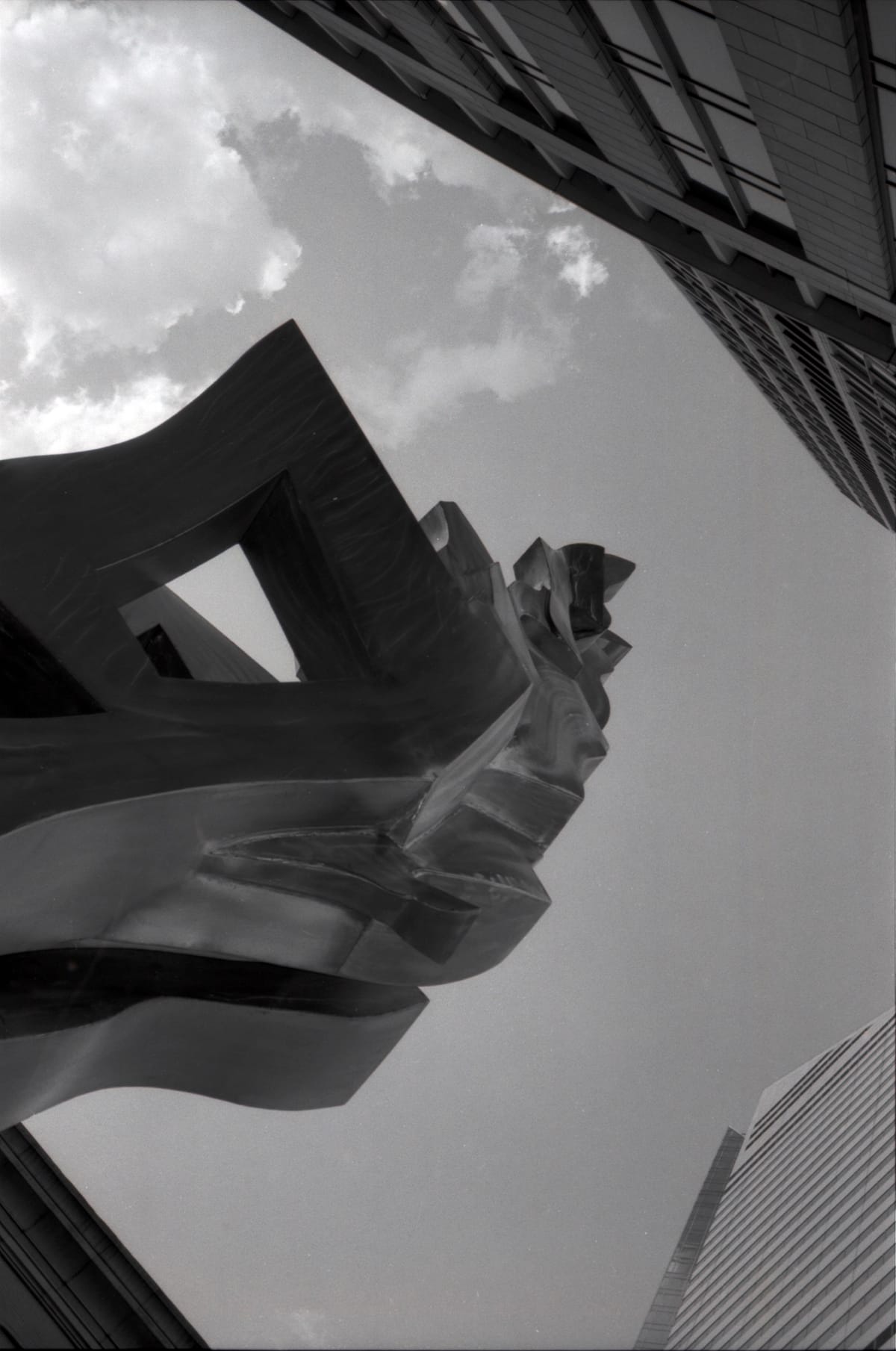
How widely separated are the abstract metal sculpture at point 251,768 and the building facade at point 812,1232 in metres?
27.0

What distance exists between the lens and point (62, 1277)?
33.9ft

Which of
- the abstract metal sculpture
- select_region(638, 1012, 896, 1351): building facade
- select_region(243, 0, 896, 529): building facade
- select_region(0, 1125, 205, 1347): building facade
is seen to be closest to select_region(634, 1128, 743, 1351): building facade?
select_region(638, 1012, 896, 1351): building facade

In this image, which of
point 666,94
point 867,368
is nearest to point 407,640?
point 666,94

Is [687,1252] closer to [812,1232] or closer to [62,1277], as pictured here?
[812,1232]

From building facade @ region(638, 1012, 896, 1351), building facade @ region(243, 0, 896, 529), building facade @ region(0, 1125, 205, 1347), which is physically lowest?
building facade @ region(638, 1012, 896, 1351)

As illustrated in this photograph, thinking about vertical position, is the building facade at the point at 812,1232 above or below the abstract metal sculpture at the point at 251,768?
below

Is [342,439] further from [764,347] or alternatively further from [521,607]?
[764,347]

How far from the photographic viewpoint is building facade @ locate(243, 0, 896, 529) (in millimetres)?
12336

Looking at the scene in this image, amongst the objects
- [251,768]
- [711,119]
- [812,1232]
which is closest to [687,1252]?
[812,1232]

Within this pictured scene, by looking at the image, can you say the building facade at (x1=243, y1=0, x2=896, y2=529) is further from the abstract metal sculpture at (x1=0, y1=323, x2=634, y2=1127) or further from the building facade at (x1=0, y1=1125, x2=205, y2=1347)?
the building facade at (x1=0, y1=1125, x2=205, y2=1347)

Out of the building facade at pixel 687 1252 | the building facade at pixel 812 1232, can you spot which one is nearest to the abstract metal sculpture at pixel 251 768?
the building facade at pixel 812 1232

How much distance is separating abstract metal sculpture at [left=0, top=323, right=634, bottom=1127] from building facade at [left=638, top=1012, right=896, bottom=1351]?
1062 inches

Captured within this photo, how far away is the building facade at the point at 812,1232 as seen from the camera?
117 feet

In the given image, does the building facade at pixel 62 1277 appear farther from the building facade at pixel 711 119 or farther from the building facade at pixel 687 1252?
the building facade at pixel 687 1252
